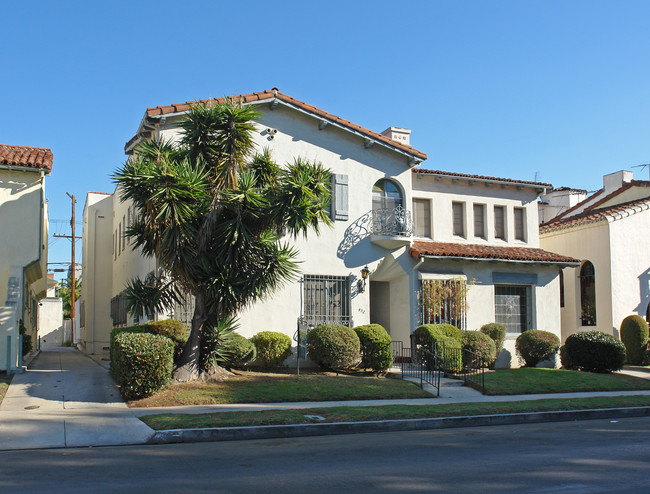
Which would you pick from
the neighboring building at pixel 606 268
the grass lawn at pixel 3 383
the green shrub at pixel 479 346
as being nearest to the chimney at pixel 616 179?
the neighboring building at pixel 606 268

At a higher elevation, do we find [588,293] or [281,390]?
[588,293]

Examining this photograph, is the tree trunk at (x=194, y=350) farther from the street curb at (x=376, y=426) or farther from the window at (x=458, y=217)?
the window at (x=458, y=217)

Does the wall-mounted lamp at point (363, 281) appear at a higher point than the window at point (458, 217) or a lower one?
lower

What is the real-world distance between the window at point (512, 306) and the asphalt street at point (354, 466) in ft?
36.6

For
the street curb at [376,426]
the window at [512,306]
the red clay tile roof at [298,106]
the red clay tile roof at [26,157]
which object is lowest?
the street curb at [376,426]

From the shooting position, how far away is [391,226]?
20.1 m

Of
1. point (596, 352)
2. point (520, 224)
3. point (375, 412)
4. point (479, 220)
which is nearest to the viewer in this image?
point (375, 412)

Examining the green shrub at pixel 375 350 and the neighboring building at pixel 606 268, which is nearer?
the green shrub at pixel 375 350

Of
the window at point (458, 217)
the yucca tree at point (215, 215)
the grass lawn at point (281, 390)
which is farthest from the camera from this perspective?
the window at point (458, 217)

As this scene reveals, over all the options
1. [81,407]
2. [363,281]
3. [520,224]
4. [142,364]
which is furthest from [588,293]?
[81,407]

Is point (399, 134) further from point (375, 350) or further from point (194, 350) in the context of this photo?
point (194, 350)

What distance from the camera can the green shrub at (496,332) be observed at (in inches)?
813

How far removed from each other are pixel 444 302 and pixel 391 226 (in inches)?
118

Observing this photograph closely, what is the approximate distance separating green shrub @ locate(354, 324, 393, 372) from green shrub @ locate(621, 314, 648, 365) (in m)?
10.2
